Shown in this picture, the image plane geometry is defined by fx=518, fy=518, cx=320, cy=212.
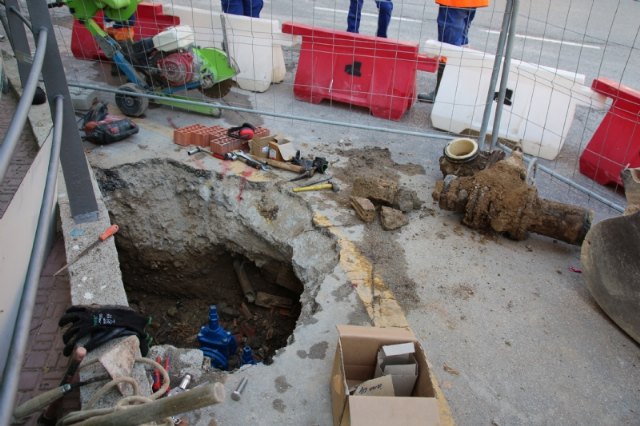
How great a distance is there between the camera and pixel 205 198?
182 inches

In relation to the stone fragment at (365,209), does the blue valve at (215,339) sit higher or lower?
lower

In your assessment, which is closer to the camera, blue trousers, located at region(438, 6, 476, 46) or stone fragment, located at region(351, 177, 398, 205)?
stone fragment, located at region(351, 177, 398, 205)

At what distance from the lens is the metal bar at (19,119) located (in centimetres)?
150

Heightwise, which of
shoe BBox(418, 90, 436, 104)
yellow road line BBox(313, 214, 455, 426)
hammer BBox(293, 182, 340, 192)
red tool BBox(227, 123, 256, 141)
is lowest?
yellow road line BBox(313, 214, 455, 426)

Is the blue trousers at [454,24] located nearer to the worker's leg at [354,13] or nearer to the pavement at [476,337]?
the worker's leg at [354,13]

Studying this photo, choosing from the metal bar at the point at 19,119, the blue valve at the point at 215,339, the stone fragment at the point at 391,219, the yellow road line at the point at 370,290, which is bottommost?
the blue valve at the point at 215,339

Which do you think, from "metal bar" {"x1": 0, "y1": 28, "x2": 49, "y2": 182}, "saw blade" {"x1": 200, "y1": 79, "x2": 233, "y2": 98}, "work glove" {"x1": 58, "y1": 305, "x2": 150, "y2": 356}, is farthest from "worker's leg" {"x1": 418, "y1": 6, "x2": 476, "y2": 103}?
"metal bar" {"x1": 0, "y1": 28, "x2": 49, "y2": 182}

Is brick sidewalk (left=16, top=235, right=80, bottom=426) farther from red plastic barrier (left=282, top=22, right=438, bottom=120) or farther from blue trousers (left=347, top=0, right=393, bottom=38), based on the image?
blue trousers (left=347, top=0, right=393, bottom=38)

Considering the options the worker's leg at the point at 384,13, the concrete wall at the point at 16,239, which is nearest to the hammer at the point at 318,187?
the concrete wall at the point at 16,239

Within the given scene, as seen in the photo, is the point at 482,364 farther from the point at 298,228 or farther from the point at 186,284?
the point at 186,284

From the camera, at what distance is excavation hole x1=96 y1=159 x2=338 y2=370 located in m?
4.41

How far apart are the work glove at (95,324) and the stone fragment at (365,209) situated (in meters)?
2.02

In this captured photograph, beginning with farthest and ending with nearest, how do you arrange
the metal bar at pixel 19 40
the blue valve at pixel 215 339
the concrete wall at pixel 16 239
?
the blue valve at pixel 215 339 < the metal bar at pixel 19 40 < the concrete wall at pixel 16 239

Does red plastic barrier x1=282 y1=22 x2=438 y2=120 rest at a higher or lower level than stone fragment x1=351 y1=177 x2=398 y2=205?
higher
